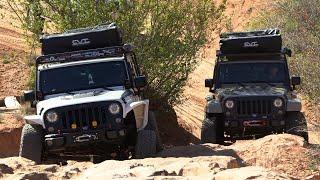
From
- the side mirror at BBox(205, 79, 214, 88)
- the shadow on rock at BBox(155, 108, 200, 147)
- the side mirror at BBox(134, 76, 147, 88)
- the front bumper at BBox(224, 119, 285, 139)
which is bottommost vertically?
the shadow on rock at BBox(155, 108, 200, 147)

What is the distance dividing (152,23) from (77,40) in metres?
3.95

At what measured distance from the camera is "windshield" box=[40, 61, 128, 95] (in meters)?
10.5

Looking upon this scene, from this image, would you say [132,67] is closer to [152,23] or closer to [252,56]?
[252,56]

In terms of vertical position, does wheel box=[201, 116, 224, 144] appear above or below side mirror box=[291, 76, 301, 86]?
below

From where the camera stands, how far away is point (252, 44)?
498 inches

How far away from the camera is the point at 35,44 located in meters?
14.7

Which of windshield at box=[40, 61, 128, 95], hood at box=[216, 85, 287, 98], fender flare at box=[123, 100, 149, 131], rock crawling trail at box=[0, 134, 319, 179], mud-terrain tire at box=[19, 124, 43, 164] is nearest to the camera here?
rock crawling trail at box=[0, 134, 319, 179]

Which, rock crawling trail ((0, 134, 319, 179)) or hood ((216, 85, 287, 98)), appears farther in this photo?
hood ((216, 85, 287, 98))

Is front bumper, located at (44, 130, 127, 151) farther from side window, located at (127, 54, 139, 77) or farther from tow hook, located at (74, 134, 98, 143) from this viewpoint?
side window, located at (127, 54, 139, 77)

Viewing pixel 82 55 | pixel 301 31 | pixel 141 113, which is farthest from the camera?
pixel 301 31

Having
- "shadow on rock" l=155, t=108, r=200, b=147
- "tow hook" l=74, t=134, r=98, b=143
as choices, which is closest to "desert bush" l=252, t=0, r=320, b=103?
"shadow on rock" l=155, t=108, r=200, b=147

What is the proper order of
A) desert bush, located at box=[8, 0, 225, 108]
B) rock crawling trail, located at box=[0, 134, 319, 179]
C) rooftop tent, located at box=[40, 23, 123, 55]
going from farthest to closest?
desert bush, located at box=[8, 0, 225, 108] < rooftop tent, located at box=[40, 23, 123, 55] < rock crawling trail, located at box=[0, 134, 319, 179]

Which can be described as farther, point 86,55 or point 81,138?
point 86,55

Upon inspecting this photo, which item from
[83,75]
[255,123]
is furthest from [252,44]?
[83,75]
